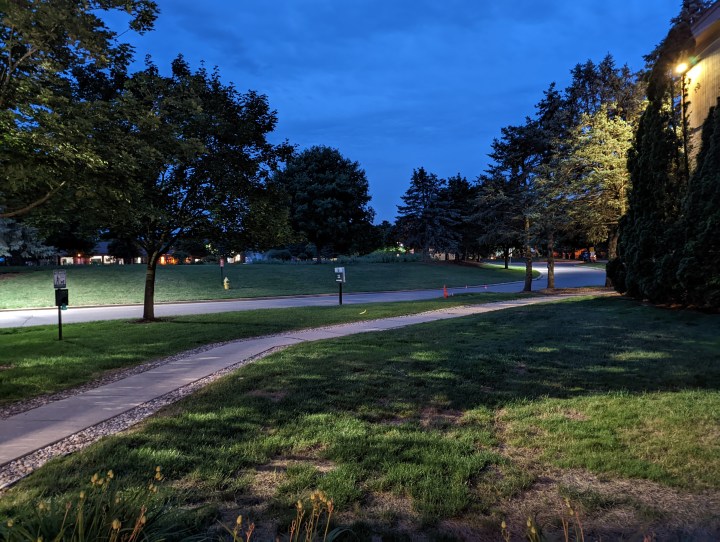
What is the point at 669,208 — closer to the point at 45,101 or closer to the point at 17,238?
the point at 45,101

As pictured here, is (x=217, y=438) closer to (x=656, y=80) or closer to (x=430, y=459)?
(x=430, y=459)

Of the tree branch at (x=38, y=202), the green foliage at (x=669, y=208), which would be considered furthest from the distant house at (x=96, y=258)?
the green foliage at (x=669, y=208)

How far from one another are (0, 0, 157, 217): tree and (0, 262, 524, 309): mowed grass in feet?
61.4

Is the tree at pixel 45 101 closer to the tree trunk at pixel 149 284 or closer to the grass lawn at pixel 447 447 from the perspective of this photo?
the grass lawn at pixel 447 447

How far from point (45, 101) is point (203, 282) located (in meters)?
25.6

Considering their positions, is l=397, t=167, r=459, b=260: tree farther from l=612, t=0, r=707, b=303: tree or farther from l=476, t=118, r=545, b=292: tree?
l=612, t=0, r=707, b=303: tree

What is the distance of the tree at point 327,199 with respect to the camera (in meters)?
48.1

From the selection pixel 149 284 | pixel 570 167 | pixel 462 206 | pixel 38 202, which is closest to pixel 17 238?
pixel 149 284

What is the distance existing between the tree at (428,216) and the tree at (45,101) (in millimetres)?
46683

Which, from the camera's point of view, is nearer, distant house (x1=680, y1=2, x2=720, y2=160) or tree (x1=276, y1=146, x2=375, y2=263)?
→ distant house (x1=680, y1=2, x2=720, y2=160)

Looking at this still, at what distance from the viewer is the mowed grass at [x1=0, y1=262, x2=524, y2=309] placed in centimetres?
2567

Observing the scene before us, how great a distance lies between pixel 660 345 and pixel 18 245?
1593 inches

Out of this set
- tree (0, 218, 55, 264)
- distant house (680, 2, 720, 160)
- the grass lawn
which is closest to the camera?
the grass lawn

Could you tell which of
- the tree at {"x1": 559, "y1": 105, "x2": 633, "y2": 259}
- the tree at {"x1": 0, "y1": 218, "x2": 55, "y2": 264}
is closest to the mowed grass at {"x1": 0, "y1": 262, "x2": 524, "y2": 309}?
the tree at {"x1": 0, "y1": 218, "x2": 55, "y2": 264}
